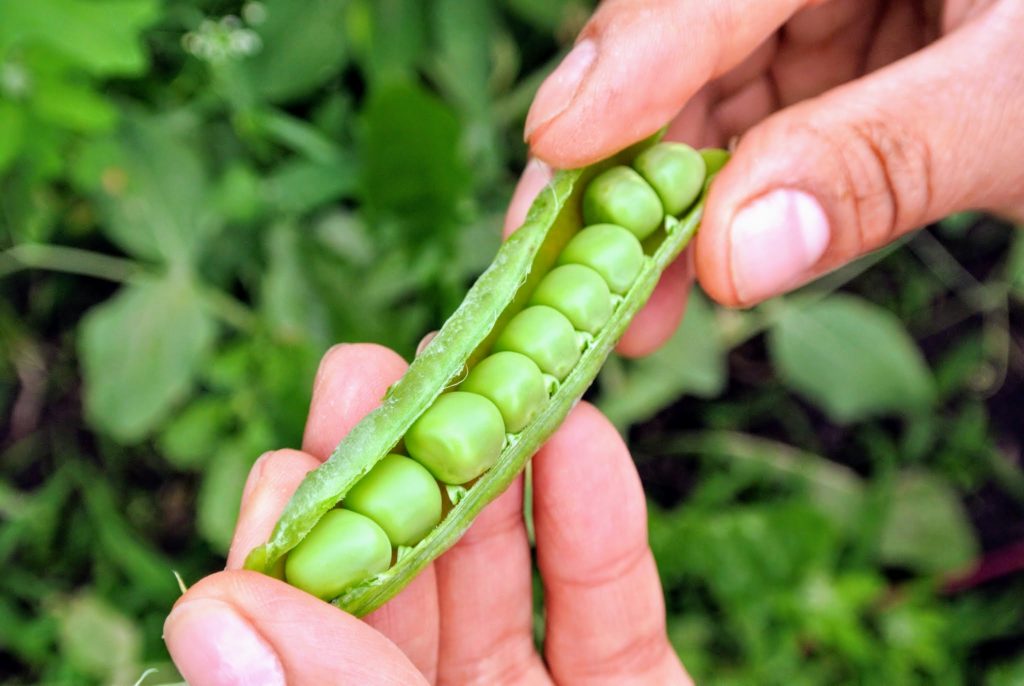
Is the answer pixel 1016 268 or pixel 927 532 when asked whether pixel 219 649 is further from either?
pixel 1016 268

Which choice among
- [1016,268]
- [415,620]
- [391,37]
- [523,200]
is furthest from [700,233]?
[1016,268]

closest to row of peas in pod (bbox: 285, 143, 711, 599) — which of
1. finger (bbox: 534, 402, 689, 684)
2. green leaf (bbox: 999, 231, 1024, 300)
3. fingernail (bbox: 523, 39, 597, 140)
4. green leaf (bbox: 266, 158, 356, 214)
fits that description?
fingernail (bbox: 523, 39, 597, 140)

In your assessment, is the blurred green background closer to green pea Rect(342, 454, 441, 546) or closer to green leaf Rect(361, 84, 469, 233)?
green leaf Rect(361, 84, 469, 233)

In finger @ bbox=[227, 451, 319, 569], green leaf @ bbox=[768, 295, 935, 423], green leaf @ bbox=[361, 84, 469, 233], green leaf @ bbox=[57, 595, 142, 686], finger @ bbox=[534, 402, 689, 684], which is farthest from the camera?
green leaf @ bbox=[768, 295, 935, 423]

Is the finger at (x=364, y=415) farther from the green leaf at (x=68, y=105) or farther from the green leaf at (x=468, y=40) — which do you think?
the green leaf at (x=468, y=40)

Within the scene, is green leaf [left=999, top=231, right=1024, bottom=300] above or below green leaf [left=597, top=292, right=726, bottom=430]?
below

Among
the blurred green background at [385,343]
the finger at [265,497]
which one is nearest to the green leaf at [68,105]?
the blurred green background at [385,343]

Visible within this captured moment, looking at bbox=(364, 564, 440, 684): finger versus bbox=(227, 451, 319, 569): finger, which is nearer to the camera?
bbox=(227, 451, 319, 569): finger
